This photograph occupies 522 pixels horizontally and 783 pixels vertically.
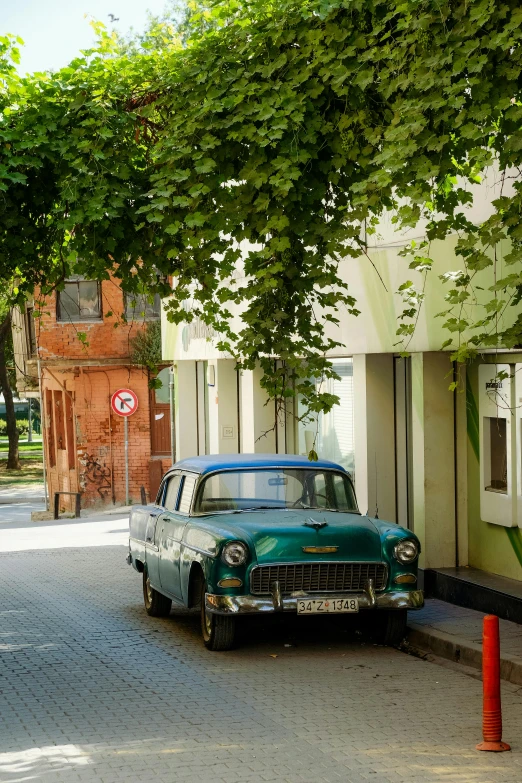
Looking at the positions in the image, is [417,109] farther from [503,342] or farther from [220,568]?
[220,568]

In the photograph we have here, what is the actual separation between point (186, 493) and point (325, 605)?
2.28 m

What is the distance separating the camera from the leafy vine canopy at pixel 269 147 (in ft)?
27.7

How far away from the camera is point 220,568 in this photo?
1053 centimetres

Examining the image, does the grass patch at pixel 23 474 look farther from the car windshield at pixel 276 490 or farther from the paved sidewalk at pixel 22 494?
the car windshield at pixel 276 490

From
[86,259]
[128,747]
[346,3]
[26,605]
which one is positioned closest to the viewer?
[128,747]

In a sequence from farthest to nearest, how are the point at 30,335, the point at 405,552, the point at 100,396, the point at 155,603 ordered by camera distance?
the point at 30,335 < the point at 100,396 < the point at 155,603 < the point at 405,552

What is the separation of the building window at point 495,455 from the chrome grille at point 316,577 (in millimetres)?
3238

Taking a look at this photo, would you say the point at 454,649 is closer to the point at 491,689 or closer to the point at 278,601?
the point at 278,601

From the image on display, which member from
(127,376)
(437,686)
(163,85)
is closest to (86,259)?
(163,85)

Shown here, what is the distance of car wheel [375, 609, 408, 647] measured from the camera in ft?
36.8

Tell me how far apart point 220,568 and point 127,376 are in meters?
25.4

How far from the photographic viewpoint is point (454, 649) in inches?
429

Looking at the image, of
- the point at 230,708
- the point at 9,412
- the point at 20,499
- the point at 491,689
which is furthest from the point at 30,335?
the point at 491,689

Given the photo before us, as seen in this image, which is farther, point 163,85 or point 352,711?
point 163,85
